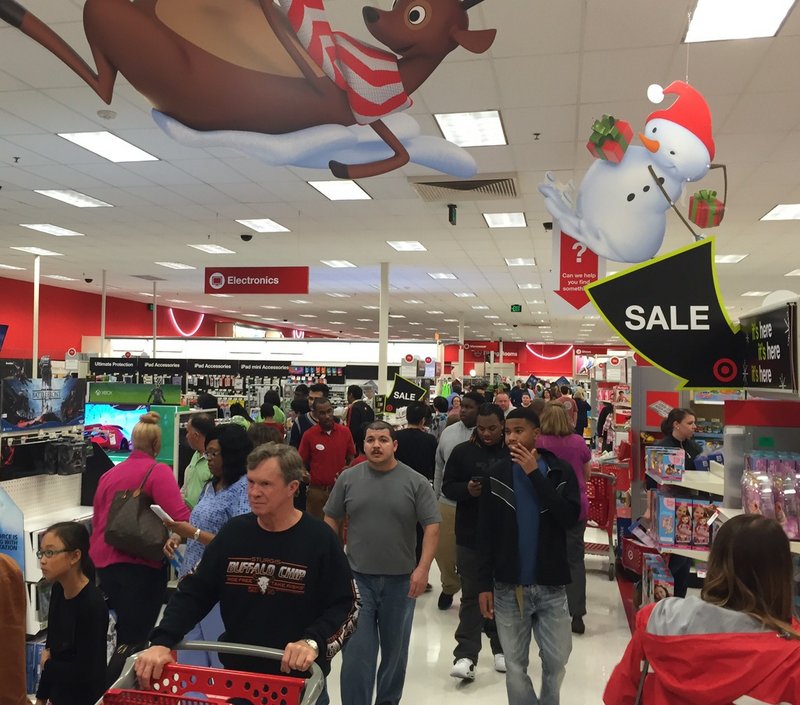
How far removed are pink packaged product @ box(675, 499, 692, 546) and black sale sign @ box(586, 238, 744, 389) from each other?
3.79 feet

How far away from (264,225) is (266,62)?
6.34 meters

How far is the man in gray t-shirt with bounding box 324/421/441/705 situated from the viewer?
329 centimetres

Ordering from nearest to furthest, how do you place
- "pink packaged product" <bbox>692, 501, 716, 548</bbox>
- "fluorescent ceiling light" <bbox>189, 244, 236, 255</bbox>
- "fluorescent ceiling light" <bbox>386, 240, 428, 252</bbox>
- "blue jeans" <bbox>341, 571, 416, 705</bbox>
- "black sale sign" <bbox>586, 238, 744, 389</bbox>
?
"black sale sign" <bbox>586, 238, 744, 389</bbox>
"blue jeans" <bbox>341, 571, 416, 705</bbox>
"pink packaged product" <bbox>692, 501, 716, 548</bbox>
"fluorescent ceiling light" <bbox>386, 240, 428, 252</bbox>
"fluorescent ceiling light" <bbox>189, 244, 236, 255</bbox>

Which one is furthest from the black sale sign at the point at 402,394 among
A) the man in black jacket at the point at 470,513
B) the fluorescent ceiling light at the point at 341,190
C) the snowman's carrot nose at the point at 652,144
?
the snowman's carrot nose at the point at 652,144

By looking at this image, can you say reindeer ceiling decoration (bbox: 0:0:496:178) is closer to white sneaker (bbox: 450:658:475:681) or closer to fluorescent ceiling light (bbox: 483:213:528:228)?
white sneaker (bbox: 450:658:475:681)

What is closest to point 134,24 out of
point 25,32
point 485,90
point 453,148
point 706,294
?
point 25,32

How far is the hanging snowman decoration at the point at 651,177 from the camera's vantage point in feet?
11.2

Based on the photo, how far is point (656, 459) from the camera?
427 centimetres

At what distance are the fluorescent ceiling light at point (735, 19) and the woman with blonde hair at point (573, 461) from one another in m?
2.64

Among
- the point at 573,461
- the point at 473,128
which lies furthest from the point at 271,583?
the point at 473,128

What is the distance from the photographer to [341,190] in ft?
26.0

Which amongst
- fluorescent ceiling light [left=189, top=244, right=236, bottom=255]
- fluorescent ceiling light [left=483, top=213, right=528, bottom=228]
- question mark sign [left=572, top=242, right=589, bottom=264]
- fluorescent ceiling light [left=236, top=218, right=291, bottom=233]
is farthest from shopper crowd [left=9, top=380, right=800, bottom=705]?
fluorescent ceiling light [left=189, top=244, right=236, bottom=255]

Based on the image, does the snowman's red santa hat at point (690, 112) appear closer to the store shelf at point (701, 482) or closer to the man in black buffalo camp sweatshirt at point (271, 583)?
the store shelf at point (701, 482)

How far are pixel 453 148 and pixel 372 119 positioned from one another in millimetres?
1655
